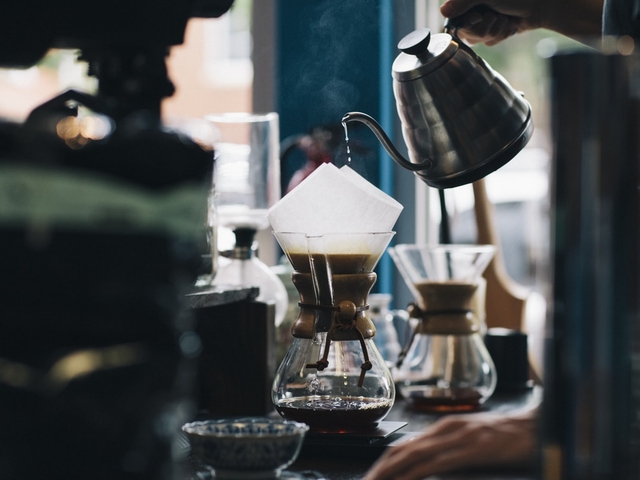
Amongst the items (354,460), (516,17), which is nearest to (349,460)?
(354,460)

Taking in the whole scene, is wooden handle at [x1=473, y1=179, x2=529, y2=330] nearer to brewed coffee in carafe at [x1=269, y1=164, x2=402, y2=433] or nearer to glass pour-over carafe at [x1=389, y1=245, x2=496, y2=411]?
glass pour-over carafe at [x1=389, y1=245, x2=496, y2=411]

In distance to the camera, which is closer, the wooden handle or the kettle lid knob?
the kettle lid knob

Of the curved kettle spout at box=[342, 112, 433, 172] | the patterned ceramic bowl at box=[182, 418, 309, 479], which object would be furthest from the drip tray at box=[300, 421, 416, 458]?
the curved kettle spout at box=[342, 112, 433, 172]

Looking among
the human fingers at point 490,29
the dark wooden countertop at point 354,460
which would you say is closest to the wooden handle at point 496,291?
the human fingers at point 490,29

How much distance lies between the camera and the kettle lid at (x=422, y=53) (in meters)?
1.25

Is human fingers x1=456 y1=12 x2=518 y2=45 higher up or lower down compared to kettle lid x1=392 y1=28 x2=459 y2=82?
higher up

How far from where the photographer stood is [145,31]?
607mm

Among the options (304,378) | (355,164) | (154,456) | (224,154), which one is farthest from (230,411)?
(355,164)

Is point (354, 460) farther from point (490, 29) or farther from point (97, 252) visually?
point (490, 29)

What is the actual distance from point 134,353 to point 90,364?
0.09 ft

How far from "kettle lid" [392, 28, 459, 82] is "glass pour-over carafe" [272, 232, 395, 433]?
0.26 meters

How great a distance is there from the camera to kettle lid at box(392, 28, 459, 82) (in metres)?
1.25

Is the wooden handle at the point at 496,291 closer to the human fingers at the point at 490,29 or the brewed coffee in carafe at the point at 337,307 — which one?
the human fingers at the point at 490,29

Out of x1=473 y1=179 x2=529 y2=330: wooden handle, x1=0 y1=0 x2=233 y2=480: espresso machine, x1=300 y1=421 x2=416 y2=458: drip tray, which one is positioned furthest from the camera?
x1=473 y1=179 x2=529 y2=330: wooden handle
